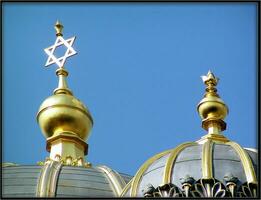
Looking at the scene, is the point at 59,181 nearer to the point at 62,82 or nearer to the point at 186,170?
the point at 186,170

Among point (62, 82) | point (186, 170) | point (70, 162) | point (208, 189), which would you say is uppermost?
point (62, 82)

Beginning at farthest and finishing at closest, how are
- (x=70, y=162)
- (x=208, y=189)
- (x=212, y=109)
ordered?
(x=70, y=162) < (x=212, y=109) < (x=208, y=189)

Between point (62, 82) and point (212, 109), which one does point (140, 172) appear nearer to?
point (212, 109)

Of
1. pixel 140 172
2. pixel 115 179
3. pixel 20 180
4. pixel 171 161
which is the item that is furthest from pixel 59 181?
pixel 171 161

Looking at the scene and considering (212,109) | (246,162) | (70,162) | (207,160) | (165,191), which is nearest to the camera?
(165,191)

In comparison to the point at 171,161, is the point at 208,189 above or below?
below

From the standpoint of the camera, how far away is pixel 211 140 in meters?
28.3

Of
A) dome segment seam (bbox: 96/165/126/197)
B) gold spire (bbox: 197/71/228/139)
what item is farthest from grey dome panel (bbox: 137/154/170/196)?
dome segment seam (bbox: 96/165/126/197)

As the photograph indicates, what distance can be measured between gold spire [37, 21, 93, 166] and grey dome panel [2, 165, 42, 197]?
11.1 feet

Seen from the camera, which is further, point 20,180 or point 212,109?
A: point 20,180

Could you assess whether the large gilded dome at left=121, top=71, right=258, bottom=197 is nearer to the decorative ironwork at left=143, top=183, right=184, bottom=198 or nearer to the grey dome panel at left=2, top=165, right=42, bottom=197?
the decorative ironwork at left=143, top=183, right=184, bottom=198

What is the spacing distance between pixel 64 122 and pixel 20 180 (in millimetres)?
5145

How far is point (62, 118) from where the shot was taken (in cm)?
3656

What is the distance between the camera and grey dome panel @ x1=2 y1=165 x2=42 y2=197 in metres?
30.9
